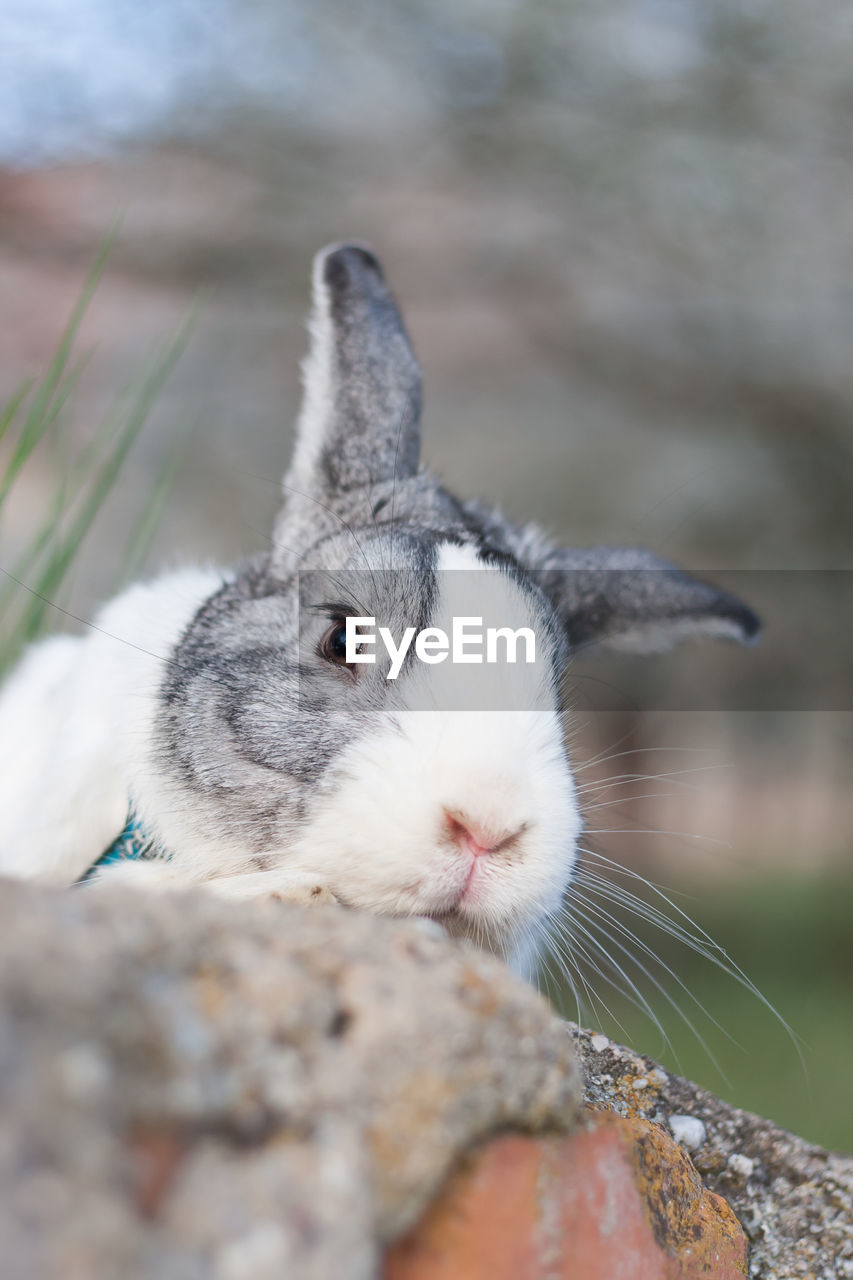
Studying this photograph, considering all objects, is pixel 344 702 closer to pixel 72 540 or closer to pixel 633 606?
pixel 633 606

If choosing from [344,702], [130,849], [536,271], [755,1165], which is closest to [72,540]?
[130,849]

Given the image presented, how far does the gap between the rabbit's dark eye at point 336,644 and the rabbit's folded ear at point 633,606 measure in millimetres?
675

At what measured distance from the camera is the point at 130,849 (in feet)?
6.25

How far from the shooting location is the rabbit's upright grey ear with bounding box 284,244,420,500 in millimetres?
2359

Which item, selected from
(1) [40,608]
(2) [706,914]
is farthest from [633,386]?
(1) [40,608]

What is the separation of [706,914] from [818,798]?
3.43ft

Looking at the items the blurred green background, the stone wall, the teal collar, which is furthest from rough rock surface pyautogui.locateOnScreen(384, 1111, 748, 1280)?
the blurred green background

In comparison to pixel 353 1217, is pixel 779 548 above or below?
above

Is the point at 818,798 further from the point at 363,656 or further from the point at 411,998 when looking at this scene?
the point at 411,998

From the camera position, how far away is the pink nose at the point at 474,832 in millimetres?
1400

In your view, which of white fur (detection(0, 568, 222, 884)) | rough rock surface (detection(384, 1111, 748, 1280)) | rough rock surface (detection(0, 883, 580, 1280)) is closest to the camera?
rough rock surface (detection(0, 883, 580, 1280))

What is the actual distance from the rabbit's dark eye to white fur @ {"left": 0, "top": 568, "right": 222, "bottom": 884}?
0.36 meters

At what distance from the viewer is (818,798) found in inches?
254

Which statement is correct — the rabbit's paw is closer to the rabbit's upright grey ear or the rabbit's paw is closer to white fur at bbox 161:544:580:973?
white fur at bbox 161:544:580:973
